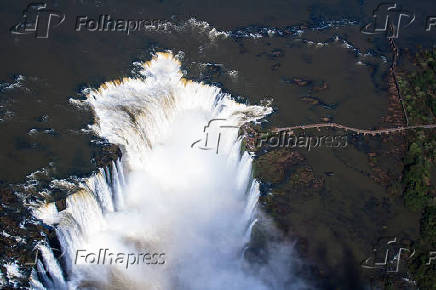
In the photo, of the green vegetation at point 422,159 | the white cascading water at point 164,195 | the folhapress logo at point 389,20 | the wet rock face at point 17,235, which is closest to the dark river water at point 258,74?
the folhapress logo at point 389,20

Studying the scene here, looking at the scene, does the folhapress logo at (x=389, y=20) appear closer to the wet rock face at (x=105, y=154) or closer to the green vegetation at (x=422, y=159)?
the green vegetation at (x=422, y=159)

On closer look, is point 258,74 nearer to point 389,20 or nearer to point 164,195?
point 164,195

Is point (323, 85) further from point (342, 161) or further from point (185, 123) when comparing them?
point (185, 123)

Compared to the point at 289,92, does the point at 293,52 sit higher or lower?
higher

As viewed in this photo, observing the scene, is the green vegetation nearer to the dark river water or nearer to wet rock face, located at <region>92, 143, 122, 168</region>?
the dark river water

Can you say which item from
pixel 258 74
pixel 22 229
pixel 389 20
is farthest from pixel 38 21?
pixel 389 20

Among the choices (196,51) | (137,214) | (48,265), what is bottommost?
(48,265)

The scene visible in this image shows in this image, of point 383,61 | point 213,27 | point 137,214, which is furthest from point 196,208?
point 383,61
